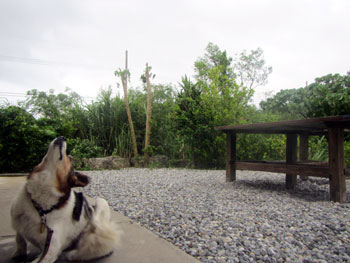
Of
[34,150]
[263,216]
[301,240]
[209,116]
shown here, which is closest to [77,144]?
[34,150]

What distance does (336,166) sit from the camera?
10.6 ft

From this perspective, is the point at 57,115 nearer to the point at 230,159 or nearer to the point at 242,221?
the point at 230,159

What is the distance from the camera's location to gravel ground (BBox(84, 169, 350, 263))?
5.84 feet

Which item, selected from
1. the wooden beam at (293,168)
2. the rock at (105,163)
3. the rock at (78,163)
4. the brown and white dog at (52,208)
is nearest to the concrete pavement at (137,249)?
the brown and white dog at (52,208)

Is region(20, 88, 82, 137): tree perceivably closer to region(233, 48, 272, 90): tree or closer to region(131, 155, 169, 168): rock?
region(131, 155, 169, 168): rock

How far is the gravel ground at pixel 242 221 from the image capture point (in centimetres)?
178

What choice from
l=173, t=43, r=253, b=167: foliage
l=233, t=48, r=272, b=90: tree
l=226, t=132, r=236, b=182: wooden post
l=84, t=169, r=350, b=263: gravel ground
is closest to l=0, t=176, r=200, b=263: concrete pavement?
l=84, t=169, r=350, b=263: gravel ground

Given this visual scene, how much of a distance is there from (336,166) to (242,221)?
169 cm

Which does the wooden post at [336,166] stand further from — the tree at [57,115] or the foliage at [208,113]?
the tree at [57,115]

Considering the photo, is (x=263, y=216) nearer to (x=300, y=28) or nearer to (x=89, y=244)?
(x=89, y=244)

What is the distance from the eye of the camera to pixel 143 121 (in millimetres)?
9125

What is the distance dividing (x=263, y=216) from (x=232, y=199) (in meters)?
0.82

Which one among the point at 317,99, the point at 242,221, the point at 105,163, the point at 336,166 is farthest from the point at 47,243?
the point at 317,99

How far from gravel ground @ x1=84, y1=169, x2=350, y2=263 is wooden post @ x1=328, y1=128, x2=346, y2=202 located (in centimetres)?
15
